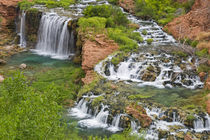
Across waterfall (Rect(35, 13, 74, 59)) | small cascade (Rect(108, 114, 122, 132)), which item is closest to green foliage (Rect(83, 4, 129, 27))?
waterfall (Rect(35, 13, 74, 59))

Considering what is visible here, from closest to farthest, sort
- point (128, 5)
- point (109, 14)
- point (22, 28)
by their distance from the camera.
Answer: point (109, 14) < point (22, 28) < point (128, 5)

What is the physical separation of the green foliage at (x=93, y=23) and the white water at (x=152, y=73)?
3663 millimetres

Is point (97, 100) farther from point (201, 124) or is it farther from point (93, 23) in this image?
point (93, 23)

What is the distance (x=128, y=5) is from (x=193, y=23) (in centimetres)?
780

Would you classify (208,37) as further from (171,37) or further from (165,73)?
(165,73)

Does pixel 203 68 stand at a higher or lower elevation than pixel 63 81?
higher

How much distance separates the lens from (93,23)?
75.1ft

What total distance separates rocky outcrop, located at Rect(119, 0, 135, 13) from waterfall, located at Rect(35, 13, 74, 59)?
634 cm

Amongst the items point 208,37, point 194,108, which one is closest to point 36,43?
point 208,37

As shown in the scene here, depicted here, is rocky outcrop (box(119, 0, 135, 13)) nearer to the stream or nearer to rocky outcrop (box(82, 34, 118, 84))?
the stream

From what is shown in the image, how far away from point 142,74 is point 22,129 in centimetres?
1223

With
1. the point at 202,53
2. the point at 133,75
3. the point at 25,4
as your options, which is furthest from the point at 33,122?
the point at 25,4

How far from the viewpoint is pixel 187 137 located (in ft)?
41.6

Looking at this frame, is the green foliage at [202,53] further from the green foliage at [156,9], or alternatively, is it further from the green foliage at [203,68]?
the green foliage at [156,9]
